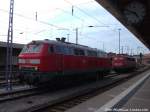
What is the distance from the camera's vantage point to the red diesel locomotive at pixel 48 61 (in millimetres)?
18320

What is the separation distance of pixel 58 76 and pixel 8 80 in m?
3.00

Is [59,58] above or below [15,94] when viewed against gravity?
above

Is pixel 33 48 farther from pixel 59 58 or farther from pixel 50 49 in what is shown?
pixel 59 58

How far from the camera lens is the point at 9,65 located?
19.3 meters

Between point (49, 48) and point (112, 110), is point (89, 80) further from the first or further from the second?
point (112, 110)

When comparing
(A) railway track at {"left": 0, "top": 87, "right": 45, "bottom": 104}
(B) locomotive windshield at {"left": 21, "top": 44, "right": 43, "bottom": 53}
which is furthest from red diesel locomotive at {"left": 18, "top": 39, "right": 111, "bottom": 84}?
(A) railway track at {"left": 0, "top": 87, "right": 45, "bottom": 104}

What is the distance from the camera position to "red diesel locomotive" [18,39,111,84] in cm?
1832

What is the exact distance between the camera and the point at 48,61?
18.7 m

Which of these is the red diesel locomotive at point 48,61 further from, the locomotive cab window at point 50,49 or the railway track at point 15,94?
the railway track at point 15,94

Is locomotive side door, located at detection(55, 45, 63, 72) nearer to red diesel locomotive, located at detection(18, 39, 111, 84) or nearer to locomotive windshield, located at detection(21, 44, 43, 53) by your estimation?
red diesel locomotive, located at detection(18, 39, 111, 84)

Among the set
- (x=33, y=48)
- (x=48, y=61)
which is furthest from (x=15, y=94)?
(x=33, y=48)

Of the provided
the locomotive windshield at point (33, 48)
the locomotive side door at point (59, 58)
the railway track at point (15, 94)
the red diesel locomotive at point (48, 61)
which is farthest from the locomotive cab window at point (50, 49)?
the railway track at point (15, 94)

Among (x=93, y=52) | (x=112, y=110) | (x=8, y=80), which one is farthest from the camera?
(x=93, y=52)

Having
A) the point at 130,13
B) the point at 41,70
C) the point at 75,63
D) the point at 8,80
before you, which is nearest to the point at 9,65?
the point at 8,80
